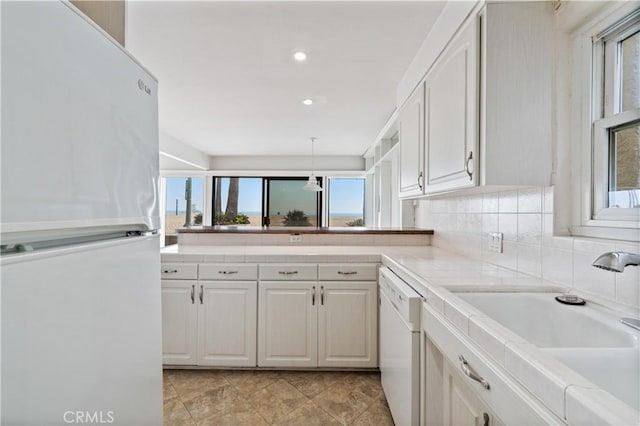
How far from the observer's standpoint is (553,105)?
4.18 feet

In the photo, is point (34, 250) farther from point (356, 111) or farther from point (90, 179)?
point (356, 111)

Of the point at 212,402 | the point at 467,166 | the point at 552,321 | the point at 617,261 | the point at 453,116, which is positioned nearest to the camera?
the point at 617,261

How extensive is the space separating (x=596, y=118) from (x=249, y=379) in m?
2.38

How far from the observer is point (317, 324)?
2.07m

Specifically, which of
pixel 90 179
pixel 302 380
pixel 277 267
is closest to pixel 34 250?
pixel 90 179

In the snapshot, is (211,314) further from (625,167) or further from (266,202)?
(266,202)

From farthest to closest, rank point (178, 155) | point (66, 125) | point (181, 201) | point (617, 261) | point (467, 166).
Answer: point (181, 201), point (178, 155), point (467, 166), point (617, 261), point (66, 125)

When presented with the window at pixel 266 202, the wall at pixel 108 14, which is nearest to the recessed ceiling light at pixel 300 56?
the wall at pixel 108 14

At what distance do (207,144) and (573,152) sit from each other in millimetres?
5206

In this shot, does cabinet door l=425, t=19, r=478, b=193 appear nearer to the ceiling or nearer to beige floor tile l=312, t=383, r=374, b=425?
the ceiling

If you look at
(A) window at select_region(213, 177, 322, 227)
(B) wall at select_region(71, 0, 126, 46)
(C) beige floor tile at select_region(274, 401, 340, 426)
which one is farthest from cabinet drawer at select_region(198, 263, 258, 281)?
(A) window at select_region(213, 177, 322, 227)

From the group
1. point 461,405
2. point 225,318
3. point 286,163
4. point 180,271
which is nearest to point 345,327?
point 225,318

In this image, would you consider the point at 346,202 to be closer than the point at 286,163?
No

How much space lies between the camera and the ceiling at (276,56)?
5.64 feet
